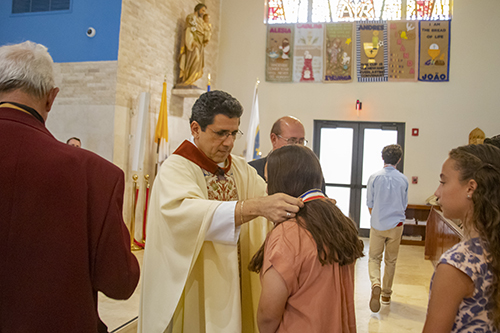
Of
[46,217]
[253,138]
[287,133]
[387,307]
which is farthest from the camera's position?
[253,138]

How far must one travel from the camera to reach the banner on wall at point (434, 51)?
27.3 ft

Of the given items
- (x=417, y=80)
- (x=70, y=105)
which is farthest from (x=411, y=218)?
(x=70, y=105)

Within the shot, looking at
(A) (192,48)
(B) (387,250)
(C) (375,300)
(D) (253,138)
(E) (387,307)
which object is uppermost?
(A) (192,48)

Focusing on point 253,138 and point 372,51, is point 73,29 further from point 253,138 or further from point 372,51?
point 372,51

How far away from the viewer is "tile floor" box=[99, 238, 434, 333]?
373cm

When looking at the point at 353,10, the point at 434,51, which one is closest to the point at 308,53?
the point at 353,10

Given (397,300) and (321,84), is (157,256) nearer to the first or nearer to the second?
(397,300)

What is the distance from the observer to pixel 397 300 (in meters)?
4.92

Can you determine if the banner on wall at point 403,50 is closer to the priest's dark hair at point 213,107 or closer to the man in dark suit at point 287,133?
the man in dark suit at point 287,133

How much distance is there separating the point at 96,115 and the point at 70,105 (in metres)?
0.47

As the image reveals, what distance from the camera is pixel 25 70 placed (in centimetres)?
116

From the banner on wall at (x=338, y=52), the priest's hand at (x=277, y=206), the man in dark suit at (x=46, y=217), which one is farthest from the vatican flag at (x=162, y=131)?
the man in dark suit at (x=46, y=217)

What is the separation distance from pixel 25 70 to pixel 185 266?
90 cm

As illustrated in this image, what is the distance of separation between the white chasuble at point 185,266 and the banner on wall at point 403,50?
A: 7683 mm
